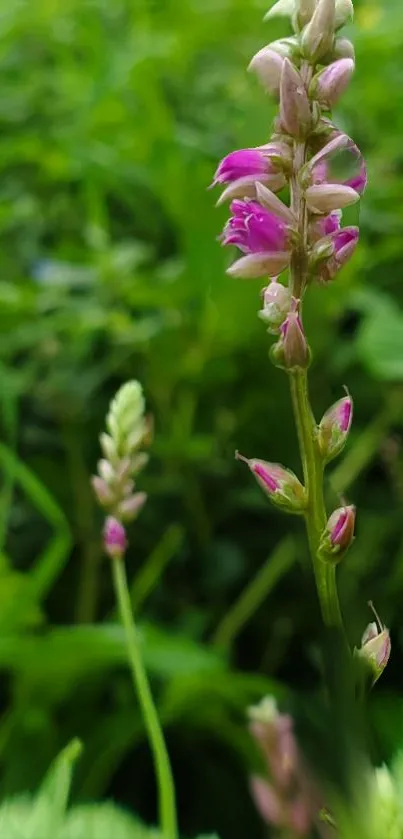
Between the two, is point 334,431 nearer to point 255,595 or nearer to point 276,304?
point 276,304

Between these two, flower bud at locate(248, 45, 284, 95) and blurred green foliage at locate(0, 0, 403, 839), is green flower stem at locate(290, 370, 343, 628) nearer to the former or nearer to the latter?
flower bud at locate(248, 45, 284, 95)

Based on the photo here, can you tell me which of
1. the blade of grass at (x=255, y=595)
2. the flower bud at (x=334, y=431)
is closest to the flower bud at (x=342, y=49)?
the flower bud at (x=334, y=431)

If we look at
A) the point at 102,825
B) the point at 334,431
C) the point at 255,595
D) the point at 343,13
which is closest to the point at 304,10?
the point at 343,13

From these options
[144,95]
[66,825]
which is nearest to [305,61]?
[66,825]

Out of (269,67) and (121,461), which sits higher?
(269,67)

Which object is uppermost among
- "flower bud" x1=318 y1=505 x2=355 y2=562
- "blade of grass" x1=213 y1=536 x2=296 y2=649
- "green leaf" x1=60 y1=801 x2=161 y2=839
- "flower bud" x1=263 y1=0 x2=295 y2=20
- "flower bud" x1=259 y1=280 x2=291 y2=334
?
"flower bud" x1=263 y1=0 x2=295 y2=20

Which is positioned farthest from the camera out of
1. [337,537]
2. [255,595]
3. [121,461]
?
[255,595]

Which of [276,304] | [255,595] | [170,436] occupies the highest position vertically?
[276,304]

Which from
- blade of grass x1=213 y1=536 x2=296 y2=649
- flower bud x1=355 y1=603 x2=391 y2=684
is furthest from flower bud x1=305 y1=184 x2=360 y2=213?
blade of grass x1=213 y1=536 x2=296 y2=649
